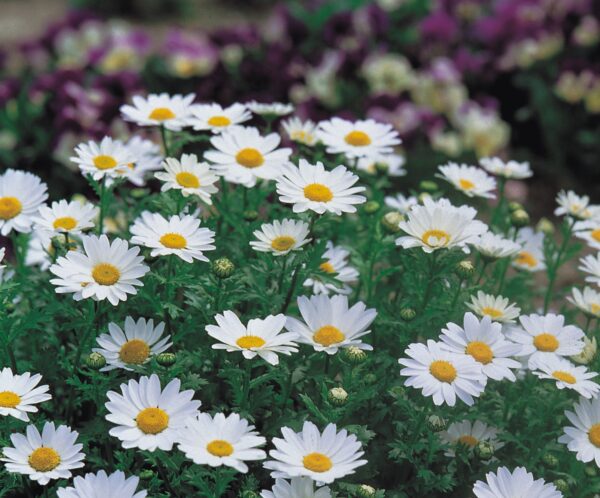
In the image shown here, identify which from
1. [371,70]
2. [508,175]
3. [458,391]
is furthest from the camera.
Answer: [371,70]

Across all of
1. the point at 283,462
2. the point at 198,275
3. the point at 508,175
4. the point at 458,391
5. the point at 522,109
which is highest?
the point at 522,109

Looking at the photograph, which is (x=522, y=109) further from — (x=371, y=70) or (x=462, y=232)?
(x=462, y=232)

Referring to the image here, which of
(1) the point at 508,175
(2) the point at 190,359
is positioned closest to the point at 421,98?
(1) the point at 508,175

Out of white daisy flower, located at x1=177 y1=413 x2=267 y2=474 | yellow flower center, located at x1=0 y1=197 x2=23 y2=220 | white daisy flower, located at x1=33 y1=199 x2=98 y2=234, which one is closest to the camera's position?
white daisy flower, located at x1=177 y1=413 x2=267 y2=474

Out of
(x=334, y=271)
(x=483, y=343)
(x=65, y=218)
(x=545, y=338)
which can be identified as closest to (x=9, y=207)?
(x=65, y=218)

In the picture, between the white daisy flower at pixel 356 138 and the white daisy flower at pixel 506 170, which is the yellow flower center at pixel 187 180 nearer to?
the white daisy flower at pixel 356 138

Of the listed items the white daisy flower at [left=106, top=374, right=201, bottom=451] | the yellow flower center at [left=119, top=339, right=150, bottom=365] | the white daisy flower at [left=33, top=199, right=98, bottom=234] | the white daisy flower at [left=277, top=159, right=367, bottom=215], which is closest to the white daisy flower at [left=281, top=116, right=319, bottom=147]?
the white daisy flower at [left=277, top=159, right=367, bottom=215]

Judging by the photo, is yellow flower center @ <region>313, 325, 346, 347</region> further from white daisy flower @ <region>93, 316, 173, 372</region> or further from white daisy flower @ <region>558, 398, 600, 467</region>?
white daisy flower @ <region>558, 398, 600, 467</region>
